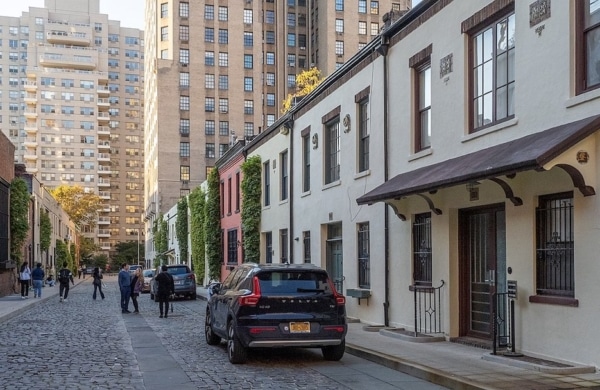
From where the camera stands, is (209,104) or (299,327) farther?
(209,104)

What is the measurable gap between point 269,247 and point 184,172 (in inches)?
2218

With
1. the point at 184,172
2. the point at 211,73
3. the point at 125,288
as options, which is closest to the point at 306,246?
the point at 125,288

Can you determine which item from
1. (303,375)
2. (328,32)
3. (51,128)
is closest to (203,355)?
(303,375)

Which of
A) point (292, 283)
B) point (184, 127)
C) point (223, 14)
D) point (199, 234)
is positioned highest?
point (223, 14)

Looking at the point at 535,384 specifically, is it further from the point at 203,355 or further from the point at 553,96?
the point at 203,355

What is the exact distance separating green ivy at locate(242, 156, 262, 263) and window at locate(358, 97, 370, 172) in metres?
11.9

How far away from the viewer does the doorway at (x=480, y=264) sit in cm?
1219

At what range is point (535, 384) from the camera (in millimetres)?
8695

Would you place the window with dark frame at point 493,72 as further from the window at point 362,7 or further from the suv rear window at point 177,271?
the window at point 362,7

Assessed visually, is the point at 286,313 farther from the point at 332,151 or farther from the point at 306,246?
A: the point at 306,246

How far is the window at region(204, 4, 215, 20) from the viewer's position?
284 feet

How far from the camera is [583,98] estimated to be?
9.62 metres

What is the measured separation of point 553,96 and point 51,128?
5141 inches

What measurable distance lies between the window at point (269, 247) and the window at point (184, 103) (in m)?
58.0
